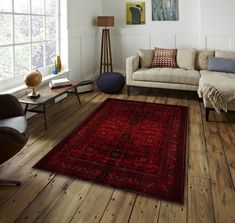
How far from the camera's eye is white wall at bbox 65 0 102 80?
455cm

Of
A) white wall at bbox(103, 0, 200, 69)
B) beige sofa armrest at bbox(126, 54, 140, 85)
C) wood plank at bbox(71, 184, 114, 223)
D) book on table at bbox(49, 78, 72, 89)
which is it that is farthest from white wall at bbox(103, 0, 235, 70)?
wood plank at bbox(71, 184, 114, 223)

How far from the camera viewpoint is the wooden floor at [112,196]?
5.68ft

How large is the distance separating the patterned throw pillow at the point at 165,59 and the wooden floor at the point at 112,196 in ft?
6.90

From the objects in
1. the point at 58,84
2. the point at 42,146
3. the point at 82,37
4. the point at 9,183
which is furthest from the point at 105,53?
the point at 9,183

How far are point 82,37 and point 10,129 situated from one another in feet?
11.7

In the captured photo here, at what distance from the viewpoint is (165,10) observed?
5.29m

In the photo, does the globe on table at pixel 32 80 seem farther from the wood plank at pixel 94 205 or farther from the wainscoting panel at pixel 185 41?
the wainscoting panel at pixel 185 41

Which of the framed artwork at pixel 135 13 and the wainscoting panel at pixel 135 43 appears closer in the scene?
the framed artwork at pixel 135 13

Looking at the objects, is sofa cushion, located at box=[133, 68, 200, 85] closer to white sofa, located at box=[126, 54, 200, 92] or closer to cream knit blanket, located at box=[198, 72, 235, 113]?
white sofa, located at box=[126, 54, 200, 92]

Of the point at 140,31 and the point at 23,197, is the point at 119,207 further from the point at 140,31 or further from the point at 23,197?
the point at 140,31

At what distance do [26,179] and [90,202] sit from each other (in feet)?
2.07

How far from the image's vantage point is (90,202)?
1875 mm

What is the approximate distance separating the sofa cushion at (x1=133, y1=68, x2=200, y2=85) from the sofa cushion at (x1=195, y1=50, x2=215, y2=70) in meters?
0.30

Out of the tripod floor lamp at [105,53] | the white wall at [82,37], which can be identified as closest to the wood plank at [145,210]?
the white wall at [82,37]
